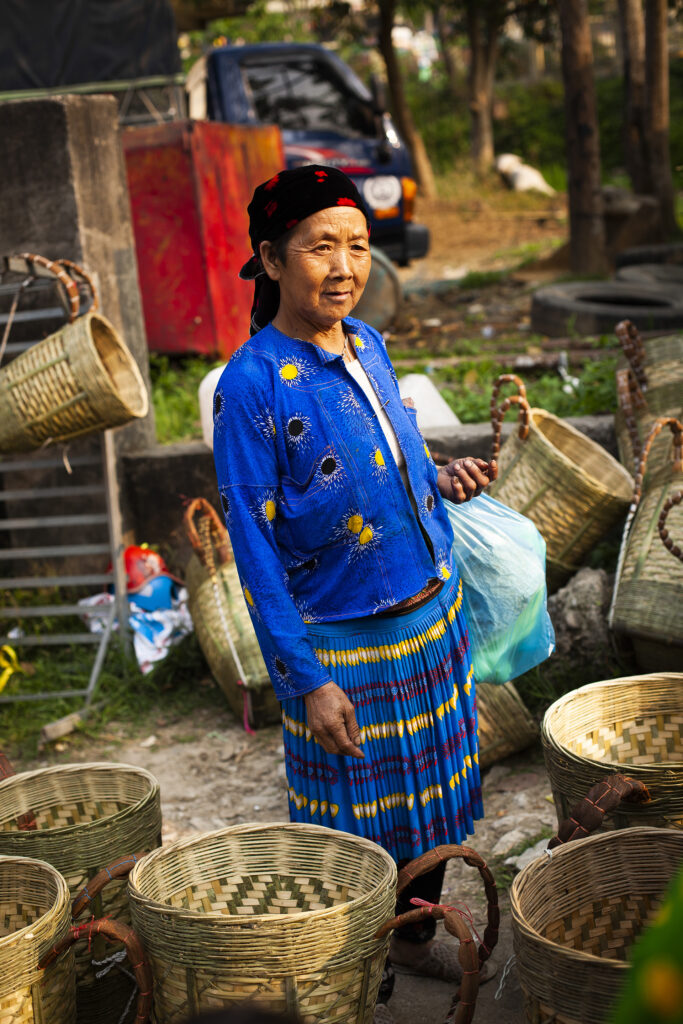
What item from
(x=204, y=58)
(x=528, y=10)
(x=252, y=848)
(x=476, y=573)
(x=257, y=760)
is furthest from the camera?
(x=528, y=10)

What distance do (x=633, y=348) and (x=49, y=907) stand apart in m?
3.04

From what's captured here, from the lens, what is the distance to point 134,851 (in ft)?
7.67

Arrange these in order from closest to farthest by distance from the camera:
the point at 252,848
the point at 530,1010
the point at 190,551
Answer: the point at 530,1010 < the point at 252,848 < the point at 190,551

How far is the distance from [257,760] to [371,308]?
4.66 m

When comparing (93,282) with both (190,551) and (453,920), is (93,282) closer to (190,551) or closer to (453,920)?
(190,551)

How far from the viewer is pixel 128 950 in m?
1.79

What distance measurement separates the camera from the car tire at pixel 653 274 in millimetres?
8298

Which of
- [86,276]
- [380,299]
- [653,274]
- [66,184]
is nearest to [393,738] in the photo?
[86,276]

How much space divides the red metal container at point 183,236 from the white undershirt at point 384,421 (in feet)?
14.3

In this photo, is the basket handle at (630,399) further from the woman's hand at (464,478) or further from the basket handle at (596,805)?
the basket handle at (596,805)

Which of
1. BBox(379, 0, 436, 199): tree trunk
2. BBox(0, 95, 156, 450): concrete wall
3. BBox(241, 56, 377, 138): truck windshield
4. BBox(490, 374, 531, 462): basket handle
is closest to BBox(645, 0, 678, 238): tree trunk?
BBox(241, 56, 377, 138): truck windshield

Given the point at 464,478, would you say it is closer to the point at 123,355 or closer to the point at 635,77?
the point at 123,355

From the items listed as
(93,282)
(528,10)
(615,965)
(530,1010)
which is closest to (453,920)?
(530,1010)

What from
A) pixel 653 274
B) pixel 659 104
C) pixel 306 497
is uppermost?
pixel 659 104
